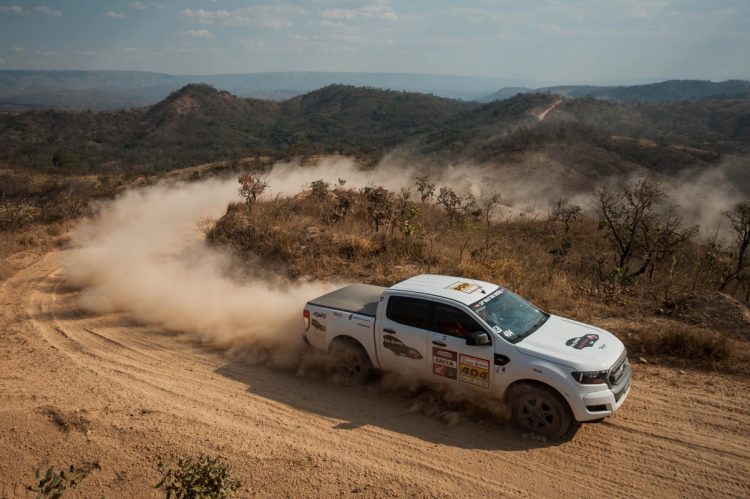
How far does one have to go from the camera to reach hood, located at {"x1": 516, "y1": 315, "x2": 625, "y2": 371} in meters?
5.95

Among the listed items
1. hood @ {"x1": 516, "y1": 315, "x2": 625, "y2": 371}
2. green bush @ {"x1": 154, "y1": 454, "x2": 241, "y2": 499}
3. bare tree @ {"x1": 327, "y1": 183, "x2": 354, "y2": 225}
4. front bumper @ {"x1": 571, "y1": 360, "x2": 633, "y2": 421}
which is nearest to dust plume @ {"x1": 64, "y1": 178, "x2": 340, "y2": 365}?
green bush @ {"x1": 154, "y1": 454, "x2": 241, "y2": 499}

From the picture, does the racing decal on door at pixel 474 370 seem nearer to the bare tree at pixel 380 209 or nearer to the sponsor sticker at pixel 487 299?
the sponsor sticker at pixel 487 299

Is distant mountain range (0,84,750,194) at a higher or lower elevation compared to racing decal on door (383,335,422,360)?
higher

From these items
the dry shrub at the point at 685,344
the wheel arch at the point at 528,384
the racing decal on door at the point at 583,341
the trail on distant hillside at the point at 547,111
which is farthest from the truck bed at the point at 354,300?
the trail on distant hillside at the point at 547,111

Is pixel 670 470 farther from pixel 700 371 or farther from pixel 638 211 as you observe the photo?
pixel 638 211

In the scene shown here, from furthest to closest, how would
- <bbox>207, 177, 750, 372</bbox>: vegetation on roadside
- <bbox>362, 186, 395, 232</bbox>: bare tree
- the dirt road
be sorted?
<bbox>362, 186, 395, 232</bbox>: bare tree, <bbox>207, 177, 750, 372</bbox>: vegetation on roadside, the dirt road

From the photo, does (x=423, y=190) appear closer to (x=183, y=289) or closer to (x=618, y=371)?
(x=183, y=289)

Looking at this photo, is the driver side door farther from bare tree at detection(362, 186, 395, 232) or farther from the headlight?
bare tree at detection(362, 186, 395, 232)

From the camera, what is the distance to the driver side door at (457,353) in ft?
21.0

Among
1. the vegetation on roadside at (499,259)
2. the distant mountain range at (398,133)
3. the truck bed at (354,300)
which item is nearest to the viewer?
the truck bed at (354,300)

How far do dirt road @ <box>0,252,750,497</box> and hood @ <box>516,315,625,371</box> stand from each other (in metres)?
0.97

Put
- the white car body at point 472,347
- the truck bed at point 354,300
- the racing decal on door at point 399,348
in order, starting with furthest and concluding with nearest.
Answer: the truck bed at point 354,300, the racing decal on door at point 399,348, the white car body at point 472,347

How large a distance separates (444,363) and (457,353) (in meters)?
0.26

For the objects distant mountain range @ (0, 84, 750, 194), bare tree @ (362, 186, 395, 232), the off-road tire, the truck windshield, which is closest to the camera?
the truck windshield
